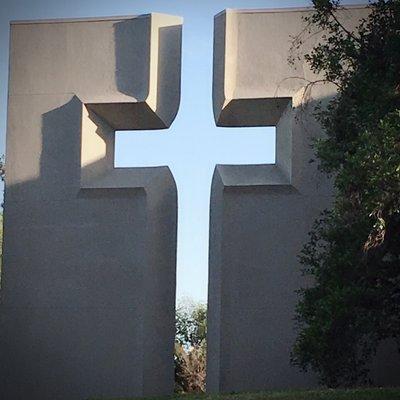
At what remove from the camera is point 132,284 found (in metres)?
16.9

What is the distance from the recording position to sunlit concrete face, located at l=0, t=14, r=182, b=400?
16.9 meters

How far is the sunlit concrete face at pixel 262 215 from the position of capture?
16.7 metres

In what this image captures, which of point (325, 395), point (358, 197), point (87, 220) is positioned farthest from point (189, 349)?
point (358, 197)

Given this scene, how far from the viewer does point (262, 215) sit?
17.0 metres

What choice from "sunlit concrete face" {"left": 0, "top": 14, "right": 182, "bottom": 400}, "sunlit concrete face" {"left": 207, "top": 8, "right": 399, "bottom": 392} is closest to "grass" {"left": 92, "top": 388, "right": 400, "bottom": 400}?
"sunlit concrete face" {"left": 207, "top": 8, "right": 399, "bottom": 392}

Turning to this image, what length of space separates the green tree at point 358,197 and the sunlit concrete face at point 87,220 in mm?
2802

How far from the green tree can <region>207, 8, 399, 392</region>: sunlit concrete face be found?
1400mm

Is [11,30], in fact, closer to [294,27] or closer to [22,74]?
[22,74]

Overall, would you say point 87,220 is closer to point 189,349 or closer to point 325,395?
point 325,395

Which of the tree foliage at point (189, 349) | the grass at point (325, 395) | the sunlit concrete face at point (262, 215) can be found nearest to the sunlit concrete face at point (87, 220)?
the sunlit concrete face at point (262, 215)

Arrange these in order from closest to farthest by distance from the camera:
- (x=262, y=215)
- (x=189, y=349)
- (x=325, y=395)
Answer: (x=325, y=395) → (x=262, y=215) → (x=189, y=349)

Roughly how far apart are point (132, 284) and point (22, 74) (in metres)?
3.73

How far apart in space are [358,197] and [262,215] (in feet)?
12.7

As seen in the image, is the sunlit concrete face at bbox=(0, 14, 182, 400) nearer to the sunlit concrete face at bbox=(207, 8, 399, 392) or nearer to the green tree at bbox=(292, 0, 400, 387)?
the sunlit concrete face at bbox=(207, 8, 399, 392)
